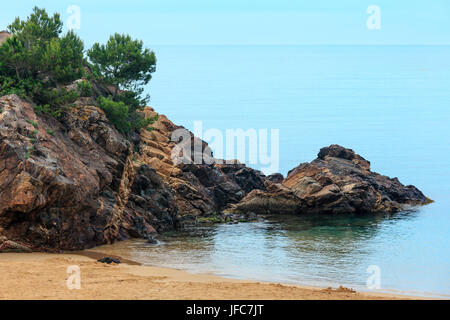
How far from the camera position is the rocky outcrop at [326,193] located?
244 feet

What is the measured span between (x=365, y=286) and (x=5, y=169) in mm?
23184

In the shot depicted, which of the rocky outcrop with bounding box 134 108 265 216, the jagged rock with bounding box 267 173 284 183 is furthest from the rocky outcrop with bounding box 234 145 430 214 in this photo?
the jagged rock with bounding box 267 173 284 183

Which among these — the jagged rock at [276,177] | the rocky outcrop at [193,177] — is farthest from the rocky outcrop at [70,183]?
the jagged rock at [276,177]

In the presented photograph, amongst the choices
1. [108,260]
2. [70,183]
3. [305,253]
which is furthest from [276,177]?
[108,260]

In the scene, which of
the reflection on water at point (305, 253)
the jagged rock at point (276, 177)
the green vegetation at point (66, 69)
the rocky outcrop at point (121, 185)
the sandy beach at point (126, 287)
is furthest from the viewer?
the jagged rock at point (276, 177)

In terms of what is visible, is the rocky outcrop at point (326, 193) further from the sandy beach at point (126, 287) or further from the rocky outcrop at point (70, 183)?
the sandy beach at point (126, 287)

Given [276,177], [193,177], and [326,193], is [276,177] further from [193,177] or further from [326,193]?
[193,177]

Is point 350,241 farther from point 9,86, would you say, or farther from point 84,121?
point 9,86

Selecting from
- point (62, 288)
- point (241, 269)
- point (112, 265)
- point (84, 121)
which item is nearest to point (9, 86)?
point (84, 121)

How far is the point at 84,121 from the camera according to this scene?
5178 cm

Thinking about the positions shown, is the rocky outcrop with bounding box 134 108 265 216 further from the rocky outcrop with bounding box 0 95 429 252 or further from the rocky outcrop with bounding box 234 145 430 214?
the rocky outcrop with bounding box 234 145 430 214

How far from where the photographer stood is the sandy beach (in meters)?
24.9

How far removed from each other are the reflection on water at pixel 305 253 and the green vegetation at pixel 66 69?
1348 cm

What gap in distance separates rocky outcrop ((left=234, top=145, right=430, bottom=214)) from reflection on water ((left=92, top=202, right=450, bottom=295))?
820 cm
